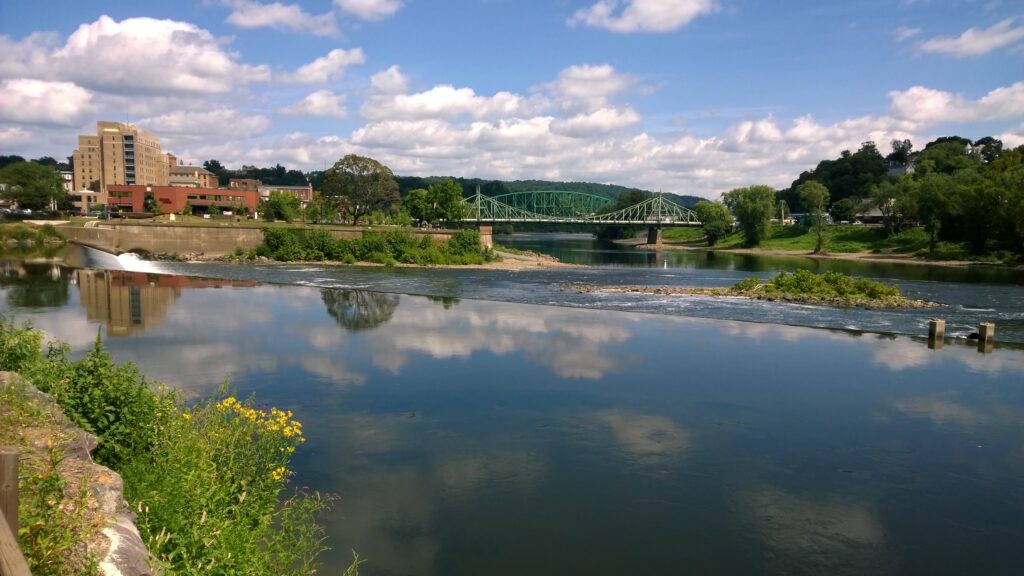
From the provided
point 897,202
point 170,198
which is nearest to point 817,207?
point 897,202

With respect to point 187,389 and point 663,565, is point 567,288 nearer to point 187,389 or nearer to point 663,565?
point 187,389

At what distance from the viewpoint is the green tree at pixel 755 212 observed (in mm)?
124938

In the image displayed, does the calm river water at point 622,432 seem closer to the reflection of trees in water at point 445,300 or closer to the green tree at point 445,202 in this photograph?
the reflection of trees in water at point 445,300

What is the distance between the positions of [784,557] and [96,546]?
10071mm

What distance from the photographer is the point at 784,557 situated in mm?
11500

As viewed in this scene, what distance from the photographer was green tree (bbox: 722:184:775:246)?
410 feet

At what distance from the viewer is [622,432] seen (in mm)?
17438

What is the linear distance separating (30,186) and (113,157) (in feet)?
197

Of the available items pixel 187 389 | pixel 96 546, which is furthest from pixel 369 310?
pixel 96 546

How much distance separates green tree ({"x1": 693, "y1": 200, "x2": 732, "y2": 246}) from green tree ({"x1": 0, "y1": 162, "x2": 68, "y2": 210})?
121454 millimetres

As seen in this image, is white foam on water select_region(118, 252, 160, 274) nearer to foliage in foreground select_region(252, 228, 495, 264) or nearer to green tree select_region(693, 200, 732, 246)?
foliage in foreground select_region(252, 228, 495, 264)

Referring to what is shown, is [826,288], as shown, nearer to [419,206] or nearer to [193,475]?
[193,475]

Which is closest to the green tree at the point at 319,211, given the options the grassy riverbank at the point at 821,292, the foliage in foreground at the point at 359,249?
the foliage in foreground at the point at 359,249

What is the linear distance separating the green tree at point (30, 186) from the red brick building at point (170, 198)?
921cm
